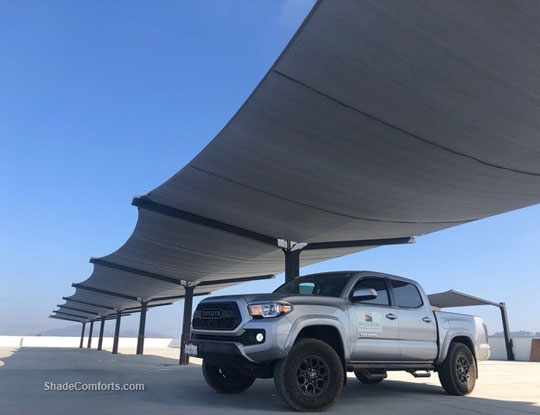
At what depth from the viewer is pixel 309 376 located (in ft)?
19.2

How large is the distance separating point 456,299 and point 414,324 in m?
22.8

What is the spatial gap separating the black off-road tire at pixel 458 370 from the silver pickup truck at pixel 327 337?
17 millimetres

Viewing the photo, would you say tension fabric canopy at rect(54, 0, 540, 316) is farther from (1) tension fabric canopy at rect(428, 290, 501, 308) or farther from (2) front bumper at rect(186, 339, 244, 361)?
(1) tension fabric canopy at rect(428, 290, 501, 308)

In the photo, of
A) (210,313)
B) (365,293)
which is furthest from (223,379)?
(365,293)

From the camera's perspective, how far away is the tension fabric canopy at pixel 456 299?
26.4 meters

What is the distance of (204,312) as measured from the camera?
22.3 ft

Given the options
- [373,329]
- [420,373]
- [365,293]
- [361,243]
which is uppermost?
[361,243]

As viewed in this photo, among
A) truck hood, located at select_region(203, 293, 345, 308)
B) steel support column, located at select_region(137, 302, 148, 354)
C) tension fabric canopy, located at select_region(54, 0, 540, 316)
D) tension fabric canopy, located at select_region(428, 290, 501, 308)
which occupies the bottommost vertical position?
steel support column, located at select_region(137, 302, 148, 354)

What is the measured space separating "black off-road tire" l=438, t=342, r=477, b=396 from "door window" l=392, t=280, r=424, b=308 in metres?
1.09

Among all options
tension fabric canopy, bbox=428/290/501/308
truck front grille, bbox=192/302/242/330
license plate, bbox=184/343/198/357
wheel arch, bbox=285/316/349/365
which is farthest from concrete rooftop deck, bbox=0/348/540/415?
tension fabric canopy, bbox=428/290/501/308

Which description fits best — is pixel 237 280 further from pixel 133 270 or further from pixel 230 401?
pixel 230 401

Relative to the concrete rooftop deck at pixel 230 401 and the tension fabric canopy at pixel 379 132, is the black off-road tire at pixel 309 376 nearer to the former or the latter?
the concrete rooftop deck at pixel 230 401

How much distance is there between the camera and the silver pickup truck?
5730mm

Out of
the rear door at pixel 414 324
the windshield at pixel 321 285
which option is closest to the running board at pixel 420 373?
the rear door at pixel 414 324
